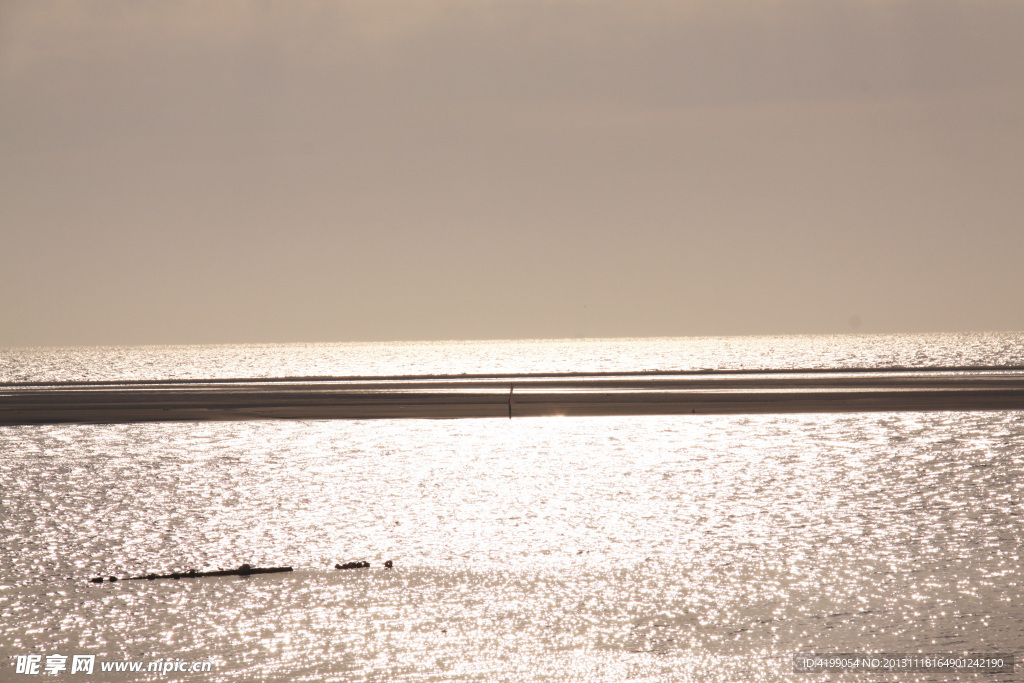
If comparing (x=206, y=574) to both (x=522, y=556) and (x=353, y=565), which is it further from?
(x=522, y=556)

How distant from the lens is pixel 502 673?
12.8 m

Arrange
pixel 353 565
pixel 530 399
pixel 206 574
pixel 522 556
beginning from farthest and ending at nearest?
pixel 530 399
pixel 522 556
pixel 353 565
pixel 206 574

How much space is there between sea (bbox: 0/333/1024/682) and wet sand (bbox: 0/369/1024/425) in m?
19.1

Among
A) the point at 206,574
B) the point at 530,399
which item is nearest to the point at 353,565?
the point at 206,574

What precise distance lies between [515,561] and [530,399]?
50284mm

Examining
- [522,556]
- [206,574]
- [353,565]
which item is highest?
[522,556]

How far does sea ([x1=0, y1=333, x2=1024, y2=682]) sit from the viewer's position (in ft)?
44.8

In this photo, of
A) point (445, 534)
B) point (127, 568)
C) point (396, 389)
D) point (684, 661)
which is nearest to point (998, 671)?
point (684, 661)

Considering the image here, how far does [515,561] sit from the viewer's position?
1948 cm

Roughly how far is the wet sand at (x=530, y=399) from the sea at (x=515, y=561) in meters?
Answer: 19.1

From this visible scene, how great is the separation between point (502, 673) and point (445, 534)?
976 centimetres

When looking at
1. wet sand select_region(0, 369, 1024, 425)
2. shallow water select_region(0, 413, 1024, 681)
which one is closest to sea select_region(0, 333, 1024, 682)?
shallow water select_region(0, 413, 1024, 681)

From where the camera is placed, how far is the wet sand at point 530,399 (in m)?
57.5

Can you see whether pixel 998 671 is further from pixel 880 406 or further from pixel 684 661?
pixel 880 406
